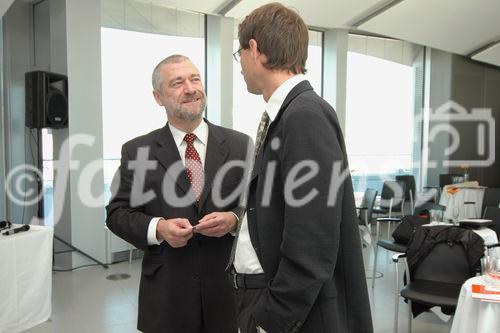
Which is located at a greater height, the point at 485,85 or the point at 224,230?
the point at 485,85

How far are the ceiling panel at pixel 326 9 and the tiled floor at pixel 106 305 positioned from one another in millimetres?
3692

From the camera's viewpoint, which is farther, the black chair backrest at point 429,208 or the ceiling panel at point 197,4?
the ceiling panel at point 197,4

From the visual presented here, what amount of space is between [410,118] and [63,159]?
6.75 meters

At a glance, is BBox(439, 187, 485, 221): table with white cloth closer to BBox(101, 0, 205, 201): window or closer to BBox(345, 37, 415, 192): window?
BBox(345, 37, 415, 192): window

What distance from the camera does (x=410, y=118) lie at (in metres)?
9.20

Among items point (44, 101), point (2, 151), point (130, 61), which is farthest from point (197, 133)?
point (2, 151)

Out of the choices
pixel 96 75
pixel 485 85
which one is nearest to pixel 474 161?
pixel 485 85

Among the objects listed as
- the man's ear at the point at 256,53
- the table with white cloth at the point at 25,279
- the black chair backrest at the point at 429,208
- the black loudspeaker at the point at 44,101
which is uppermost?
the black loudspeaker at the point at 44,101

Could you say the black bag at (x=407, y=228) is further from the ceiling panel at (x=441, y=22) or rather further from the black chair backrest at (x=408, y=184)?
the ceiling panel at (x=441, y=22)

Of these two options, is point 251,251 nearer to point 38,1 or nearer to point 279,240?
point 279,240

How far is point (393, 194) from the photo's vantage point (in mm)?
7379

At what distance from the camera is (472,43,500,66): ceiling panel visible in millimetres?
8625

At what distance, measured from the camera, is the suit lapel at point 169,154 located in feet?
5.84

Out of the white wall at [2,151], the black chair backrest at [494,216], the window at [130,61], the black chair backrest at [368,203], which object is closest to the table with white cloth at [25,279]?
the window at [130,61]
